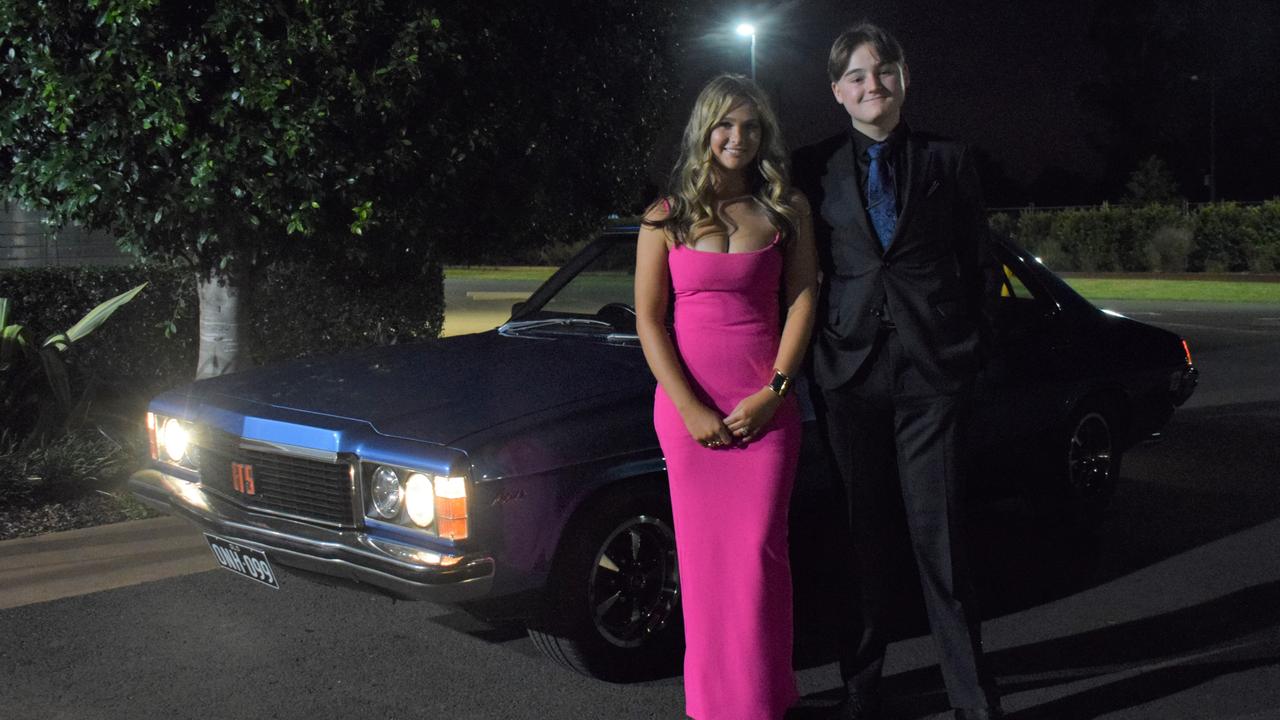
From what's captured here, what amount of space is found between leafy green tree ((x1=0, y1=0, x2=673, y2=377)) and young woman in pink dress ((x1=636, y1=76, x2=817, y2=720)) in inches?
153

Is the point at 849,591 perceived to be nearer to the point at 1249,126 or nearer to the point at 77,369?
the point at 77,369

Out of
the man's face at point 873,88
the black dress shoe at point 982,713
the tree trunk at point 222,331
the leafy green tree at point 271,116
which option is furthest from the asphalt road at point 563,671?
the tree trunk at point 222,331

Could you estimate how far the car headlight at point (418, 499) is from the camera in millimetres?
4441

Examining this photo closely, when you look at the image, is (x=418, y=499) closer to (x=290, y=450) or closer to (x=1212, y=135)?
(x=290, y=450)

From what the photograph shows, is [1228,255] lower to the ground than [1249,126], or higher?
lower

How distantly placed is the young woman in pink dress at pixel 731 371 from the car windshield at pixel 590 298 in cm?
152

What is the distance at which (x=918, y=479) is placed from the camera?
4305 mm

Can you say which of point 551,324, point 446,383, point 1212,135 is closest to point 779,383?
point 446,383

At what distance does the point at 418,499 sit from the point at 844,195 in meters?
1.62

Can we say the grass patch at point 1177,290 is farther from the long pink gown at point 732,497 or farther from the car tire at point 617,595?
the long pink gown at point 732,497

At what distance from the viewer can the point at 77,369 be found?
33.4 ft

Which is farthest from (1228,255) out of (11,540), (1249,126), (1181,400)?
(11,540)

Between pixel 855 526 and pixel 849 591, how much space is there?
1.74m

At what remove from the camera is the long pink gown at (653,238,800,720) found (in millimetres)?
Result: 4117
